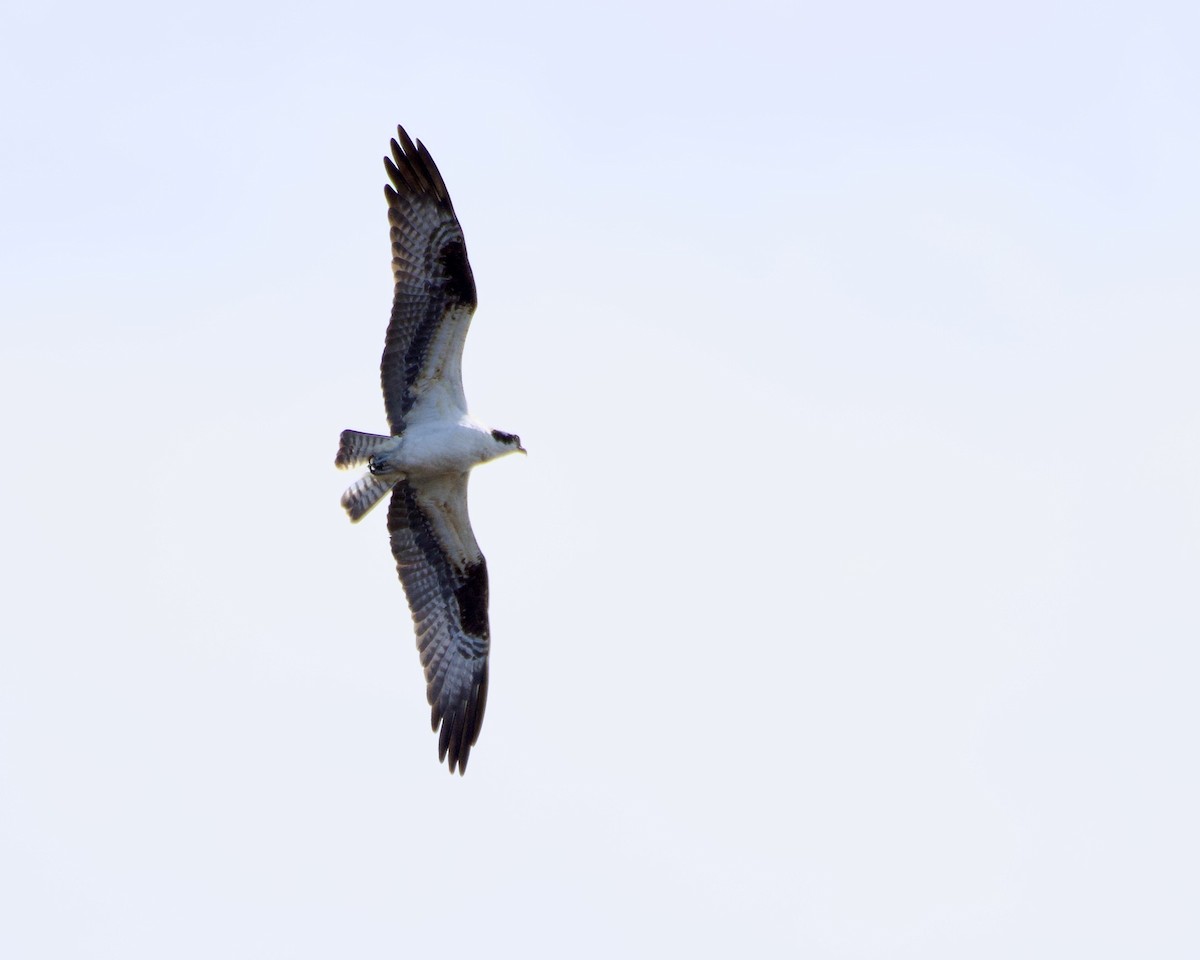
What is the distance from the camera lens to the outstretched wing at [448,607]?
2055 cm

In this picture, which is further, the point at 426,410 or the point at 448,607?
the point at 448,607

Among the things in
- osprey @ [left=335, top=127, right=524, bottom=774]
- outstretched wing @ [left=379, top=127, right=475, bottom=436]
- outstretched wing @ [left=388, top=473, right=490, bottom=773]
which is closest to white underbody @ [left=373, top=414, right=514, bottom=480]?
osprey @ [left=335, top=127, right=524, bottom=774]

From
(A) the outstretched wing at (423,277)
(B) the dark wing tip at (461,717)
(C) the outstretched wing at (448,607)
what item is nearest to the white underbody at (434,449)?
(A) the outstretched wing at (423,277)

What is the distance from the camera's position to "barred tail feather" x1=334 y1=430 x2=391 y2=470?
19.5 metres

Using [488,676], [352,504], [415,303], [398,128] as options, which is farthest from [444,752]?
[398,128]

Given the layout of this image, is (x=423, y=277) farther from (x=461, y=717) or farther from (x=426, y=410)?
(x=461, y=717)

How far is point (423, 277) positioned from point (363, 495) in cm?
205

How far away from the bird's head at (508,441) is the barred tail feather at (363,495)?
1.03 m

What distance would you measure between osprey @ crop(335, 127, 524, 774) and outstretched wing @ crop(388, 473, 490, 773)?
0.01 m

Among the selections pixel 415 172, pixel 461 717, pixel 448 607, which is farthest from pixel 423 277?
pixel 461 717

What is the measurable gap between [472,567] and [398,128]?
14.0ft

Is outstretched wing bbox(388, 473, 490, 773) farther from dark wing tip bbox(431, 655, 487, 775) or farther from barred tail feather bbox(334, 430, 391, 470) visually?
barred tail feather bbox(334, 430, 391, 470)

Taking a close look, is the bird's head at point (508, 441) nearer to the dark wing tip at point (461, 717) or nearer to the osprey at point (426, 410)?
the osprey at point (426, 410)

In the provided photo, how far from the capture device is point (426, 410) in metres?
19.8
